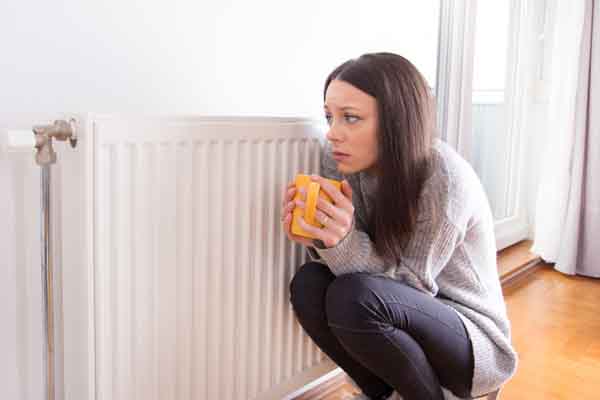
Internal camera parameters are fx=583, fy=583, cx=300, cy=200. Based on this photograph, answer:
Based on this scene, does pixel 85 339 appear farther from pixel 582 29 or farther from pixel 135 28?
pixel 582 29

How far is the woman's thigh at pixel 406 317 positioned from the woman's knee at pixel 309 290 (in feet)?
0.14

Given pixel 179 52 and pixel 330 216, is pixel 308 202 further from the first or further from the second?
pixel 179 52

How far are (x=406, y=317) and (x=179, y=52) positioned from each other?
0.61 meters

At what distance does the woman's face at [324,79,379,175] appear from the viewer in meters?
0.97

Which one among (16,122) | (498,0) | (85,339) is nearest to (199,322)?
(85,339)

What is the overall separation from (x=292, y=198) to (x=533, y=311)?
1.35 metres

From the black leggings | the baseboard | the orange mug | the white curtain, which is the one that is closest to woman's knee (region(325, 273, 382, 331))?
the black leggings

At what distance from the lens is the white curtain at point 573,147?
2328mm

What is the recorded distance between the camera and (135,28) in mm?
948

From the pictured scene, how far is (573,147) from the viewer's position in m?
2.38

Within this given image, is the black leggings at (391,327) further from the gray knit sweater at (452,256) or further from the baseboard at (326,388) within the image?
the baseboard at (326,388)

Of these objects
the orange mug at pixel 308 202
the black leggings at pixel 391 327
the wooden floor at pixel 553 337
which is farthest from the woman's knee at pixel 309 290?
the wooden floor at pixel 553 337

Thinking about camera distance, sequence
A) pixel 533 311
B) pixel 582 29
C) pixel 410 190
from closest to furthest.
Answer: pixel 410 190
pixel 533 311
pixel 582 29

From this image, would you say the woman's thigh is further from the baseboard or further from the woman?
the baseboard
